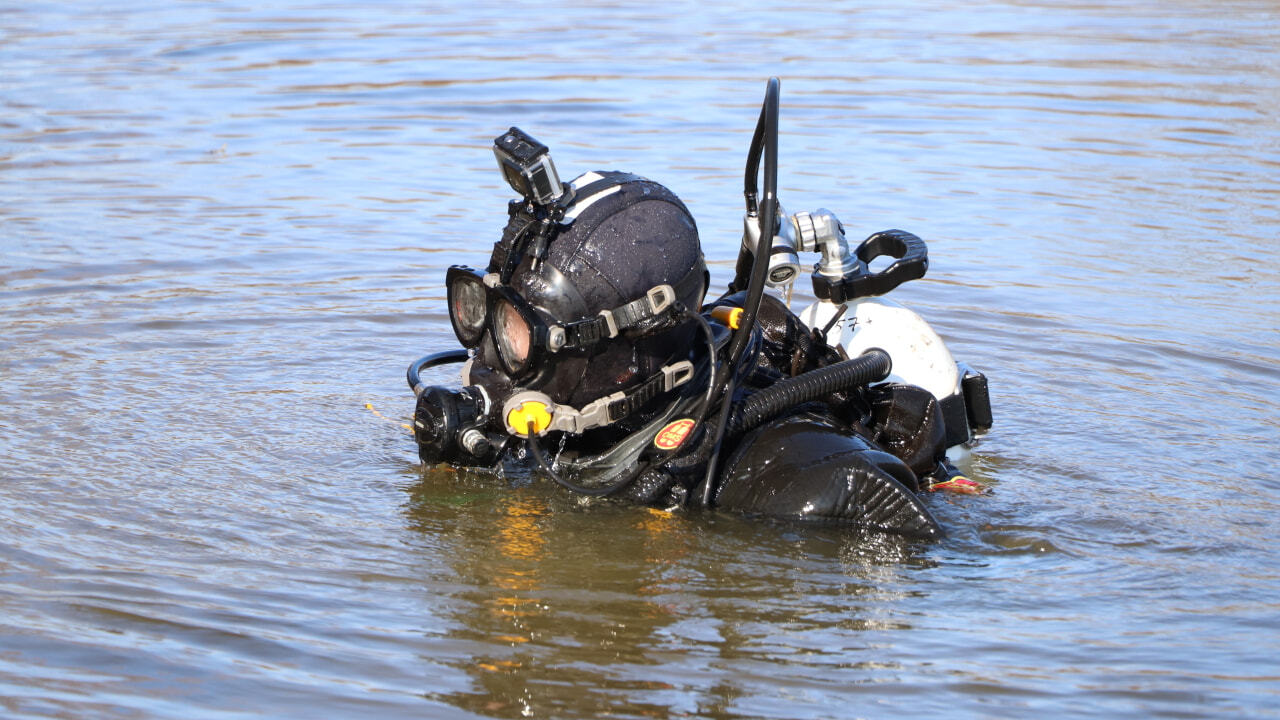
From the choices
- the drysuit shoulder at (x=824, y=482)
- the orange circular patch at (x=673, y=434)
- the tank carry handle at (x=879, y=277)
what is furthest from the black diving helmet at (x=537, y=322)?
the tank carry handle at (x=879, y=277)

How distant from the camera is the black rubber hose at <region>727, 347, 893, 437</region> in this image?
3.89 meters

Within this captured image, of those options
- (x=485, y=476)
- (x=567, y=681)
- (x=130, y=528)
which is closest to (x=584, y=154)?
(x=485, y=476)

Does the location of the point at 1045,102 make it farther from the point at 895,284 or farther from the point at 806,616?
the point at 806,616

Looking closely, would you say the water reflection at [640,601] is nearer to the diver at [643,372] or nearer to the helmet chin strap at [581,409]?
the diver at [643,372]

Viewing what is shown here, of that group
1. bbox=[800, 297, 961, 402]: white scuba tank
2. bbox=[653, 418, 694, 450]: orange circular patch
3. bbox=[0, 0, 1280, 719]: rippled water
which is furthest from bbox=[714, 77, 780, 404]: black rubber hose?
bbox=[800, 297, 961, 402]: white scuba tank

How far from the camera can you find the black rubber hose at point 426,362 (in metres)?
4.05

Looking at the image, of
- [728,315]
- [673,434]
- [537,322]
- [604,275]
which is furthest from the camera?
[728,315]

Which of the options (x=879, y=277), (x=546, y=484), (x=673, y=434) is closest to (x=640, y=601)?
(x=673, y=434)

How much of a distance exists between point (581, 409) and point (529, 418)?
0.60 ft

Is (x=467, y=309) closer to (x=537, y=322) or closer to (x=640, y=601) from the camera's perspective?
(x=537, y=322)

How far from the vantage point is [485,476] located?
181 inches

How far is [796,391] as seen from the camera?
3902mm

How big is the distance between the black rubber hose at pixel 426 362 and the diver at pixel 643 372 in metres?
0.01

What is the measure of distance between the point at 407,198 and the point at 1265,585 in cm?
629
